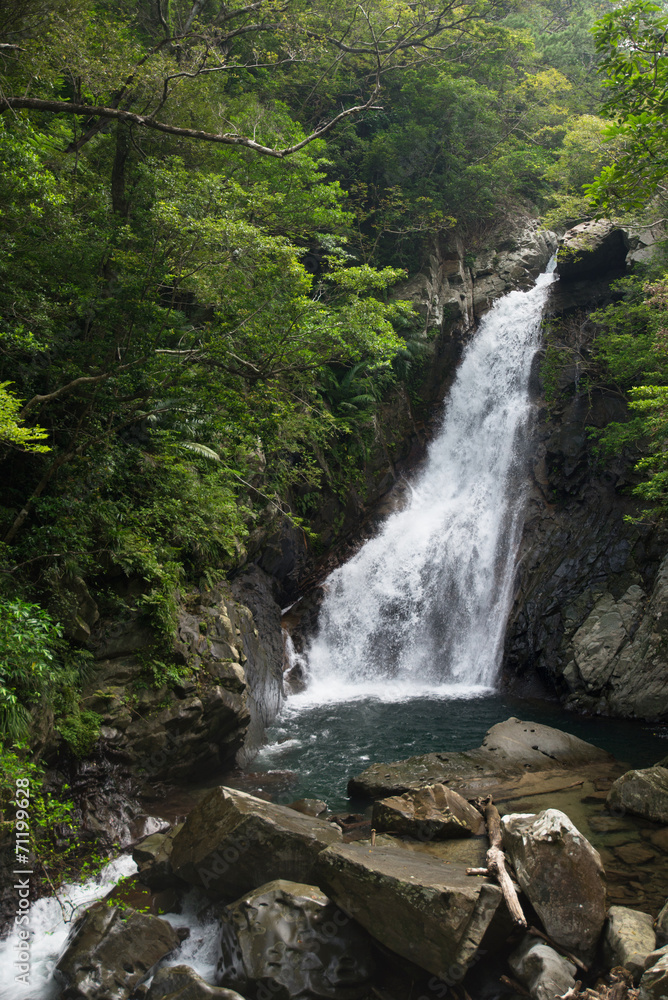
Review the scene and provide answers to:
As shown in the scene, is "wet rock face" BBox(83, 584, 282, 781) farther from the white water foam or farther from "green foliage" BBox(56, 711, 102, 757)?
the white water foam

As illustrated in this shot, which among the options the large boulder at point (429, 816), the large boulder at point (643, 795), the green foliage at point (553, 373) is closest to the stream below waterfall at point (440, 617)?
the green foliage at point (553, 373)

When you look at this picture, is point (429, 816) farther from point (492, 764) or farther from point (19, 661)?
point (19, 661)

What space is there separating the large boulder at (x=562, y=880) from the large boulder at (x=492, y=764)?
2.43 metres

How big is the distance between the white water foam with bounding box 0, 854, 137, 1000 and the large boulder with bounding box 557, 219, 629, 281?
1766cm

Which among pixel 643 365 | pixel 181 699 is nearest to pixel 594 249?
pixel 643 365

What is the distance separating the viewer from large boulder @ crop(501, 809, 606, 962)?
437 cm

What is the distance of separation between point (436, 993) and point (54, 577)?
199 inches

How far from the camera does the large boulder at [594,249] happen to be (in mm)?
16656

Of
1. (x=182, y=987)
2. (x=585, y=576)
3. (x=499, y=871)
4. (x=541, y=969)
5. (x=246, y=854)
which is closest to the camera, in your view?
(x=541, y=969)

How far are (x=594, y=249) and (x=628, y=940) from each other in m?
17.2

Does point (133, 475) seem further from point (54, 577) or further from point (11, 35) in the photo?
point (11, 35)

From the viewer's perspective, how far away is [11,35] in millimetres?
7609

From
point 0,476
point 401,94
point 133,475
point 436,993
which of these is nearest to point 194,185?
point 133,475

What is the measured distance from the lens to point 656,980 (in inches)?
145
